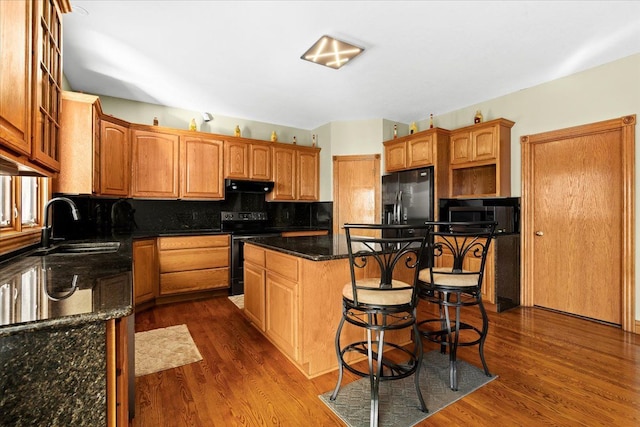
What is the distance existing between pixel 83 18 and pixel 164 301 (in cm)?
301

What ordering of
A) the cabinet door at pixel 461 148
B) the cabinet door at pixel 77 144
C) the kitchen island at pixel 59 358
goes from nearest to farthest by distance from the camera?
1. the kitchen island at pixel 59 358
2. the cabinet door at pixel 77 144
3. the cabinet door at pixel 461 148

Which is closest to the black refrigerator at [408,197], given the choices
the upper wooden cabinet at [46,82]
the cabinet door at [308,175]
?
the cabinet door at [308,175]

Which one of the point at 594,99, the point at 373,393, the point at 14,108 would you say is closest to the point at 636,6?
the point at 594,99

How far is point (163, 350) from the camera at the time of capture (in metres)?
2.50

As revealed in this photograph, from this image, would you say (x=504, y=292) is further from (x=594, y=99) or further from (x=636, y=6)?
(x=636, y=6)

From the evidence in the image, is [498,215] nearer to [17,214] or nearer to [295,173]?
[295,173]

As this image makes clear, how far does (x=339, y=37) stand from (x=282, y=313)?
2.38 m

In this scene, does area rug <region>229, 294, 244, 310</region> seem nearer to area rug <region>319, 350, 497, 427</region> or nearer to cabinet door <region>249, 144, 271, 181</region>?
cabinet door <region>249, 144, 271, 181</region>

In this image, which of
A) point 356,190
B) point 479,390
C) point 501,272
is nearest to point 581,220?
point 501,272

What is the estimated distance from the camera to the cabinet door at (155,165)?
154 inches

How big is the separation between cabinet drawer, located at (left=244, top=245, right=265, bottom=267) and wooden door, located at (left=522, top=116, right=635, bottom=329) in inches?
124

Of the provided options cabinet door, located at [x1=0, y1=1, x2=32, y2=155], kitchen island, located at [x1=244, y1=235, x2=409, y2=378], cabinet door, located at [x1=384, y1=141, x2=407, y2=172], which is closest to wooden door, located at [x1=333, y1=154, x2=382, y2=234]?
cabinet door, located at [x1=384, y1=141, x2=407, y2=172]

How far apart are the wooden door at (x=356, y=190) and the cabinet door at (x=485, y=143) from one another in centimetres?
144

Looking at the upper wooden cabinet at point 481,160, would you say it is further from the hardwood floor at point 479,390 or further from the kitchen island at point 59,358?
the kitchen island at point 59,358
